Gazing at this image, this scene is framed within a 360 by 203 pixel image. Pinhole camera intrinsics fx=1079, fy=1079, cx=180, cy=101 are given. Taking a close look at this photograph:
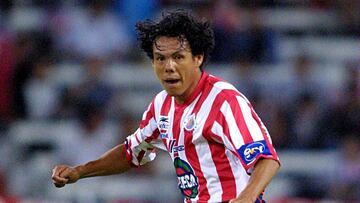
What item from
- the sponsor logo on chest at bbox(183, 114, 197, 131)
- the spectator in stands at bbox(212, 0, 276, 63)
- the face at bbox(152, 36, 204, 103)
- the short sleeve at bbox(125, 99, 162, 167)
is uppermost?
the face at bbox(152, 36, 204, 103)

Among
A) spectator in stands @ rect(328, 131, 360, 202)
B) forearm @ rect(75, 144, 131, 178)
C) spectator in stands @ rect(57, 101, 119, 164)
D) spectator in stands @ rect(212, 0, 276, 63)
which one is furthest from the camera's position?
spectator in stands @ rect(212, 0, 276, 63)

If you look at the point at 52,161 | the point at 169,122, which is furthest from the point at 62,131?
the point at 169,122

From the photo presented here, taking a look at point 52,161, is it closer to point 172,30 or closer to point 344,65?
point 344,65

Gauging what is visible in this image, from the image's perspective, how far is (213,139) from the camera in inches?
231

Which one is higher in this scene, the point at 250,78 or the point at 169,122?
the point at 169,122

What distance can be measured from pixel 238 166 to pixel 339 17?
6831mm

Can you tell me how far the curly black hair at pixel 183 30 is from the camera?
6031 mm

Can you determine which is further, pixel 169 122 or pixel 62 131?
pixel 62 131

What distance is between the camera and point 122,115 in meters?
11.1

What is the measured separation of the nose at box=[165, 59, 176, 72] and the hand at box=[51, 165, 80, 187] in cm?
98

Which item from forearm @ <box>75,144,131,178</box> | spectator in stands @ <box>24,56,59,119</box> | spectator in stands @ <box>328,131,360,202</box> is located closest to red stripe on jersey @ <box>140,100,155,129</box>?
forearm @ <box>75,144,131,178</box>

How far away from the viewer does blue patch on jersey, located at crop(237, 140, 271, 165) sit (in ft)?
18.4

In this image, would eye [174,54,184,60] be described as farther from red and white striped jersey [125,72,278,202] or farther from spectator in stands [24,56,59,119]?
spectator in stands [24,56,59,119]

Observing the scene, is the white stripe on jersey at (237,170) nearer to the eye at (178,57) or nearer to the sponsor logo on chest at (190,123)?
the sponsor logo on chest at (190,123)
